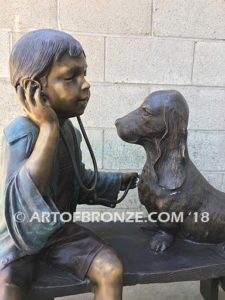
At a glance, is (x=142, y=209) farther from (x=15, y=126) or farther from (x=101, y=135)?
(x=15, y=126)

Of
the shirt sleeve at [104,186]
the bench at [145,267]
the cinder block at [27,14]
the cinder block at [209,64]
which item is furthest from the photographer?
the cinder block at [209,64]

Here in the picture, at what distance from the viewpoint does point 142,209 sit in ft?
6.73

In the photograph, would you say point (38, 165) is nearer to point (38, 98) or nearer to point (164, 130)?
point (38, 98)

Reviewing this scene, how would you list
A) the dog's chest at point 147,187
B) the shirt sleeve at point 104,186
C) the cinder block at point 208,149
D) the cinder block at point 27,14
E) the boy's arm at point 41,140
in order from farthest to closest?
the cinder block at point 208,149, the cinder block at point 27,14, the shirt sleeve at point 104,186, the dog's chest at point 147,187, the boy's arm at point 41,140

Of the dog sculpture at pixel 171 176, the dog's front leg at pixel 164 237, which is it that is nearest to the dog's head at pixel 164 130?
the dog sculpture at pixel 171 176

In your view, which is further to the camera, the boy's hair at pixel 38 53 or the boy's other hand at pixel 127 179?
the boy's other hand at pixel 127 179

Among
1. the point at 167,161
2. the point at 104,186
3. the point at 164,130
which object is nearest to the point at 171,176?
the point at 167,161

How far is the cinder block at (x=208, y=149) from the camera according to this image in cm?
196

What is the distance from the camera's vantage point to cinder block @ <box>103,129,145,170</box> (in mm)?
1944

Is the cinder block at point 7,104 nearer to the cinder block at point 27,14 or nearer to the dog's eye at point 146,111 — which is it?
the cinder block at point 27,14

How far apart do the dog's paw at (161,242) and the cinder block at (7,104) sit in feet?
3.31

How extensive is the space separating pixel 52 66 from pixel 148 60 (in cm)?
97
